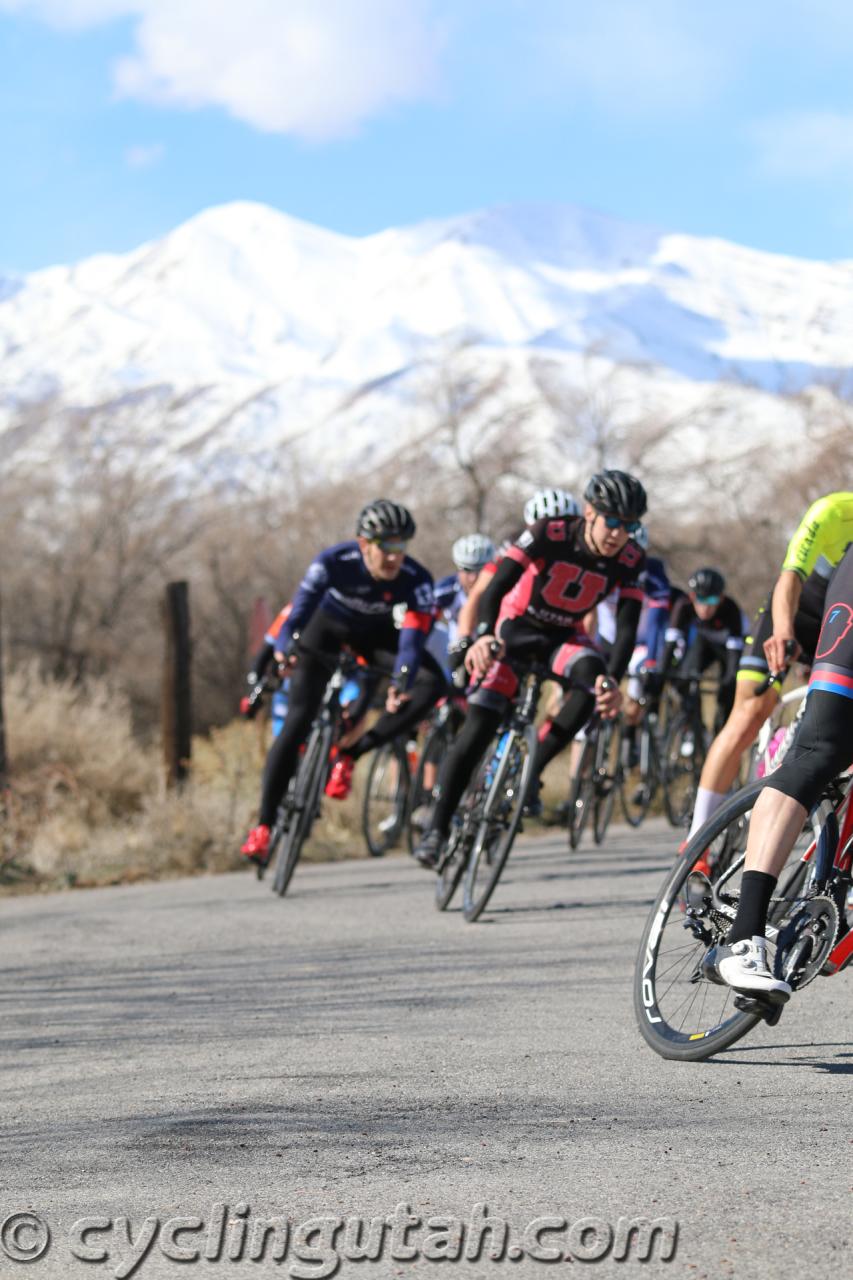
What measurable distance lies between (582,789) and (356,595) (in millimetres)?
2893

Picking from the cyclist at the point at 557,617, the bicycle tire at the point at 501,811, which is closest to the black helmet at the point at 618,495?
the cyclist at the point at 557,617

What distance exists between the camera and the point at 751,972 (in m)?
4.73

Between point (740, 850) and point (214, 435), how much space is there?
180441mm

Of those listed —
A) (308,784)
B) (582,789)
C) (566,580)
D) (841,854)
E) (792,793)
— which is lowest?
(582,789)

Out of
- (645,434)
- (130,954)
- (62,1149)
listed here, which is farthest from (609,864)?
(645,434)

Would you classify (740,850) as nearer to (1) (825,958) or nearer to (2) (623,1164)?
(1) (825,958)

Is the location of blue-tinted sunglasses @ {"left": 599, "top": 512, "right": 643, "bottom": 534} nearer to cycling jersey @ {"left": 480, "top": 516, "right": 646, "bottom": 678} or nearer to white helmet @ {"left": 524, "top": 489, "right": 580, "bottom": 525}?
cycling jersey @ {"left": 480, "top": 516, "right": 646, "bottom": 678}

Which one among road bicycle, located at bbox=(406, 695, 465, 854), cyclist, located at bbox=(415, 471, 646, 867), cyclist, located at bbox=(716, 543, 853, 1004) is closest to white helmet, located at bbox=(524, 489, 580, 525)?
cyclist, located at bbox=(415, 471, 646, 867)

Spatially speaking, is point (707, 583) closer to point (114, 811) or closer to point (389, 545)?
point (389, 545)

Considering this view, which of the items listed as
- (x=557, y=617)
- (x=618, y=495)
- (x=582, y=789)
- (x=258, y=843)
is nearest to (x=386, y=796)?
(x=582, y=789)

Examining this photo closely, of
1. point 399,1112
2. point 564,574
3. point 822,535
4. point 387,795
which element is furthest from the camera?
point 387,795

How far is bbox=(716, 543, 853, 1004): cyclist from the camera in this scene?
4816 millimetres

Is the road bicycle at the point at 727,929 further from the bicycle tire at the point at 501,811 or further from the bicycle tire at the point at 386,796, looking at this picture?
the bicycle tire at the point at 386,796

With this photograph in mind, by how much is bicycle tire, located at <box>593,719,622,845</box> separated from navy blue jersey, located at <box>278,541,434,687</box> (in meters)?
2.57
